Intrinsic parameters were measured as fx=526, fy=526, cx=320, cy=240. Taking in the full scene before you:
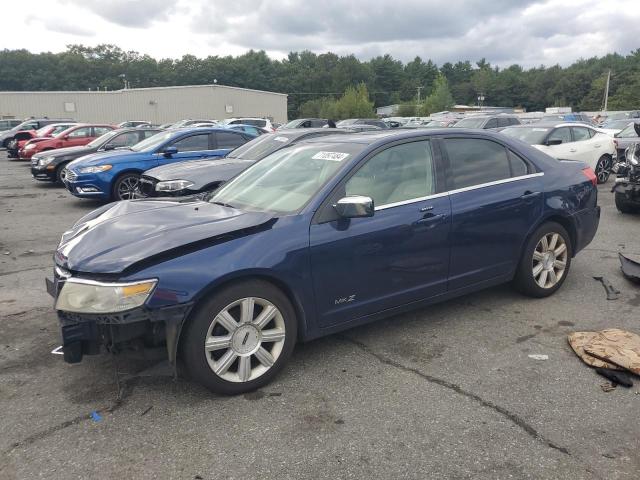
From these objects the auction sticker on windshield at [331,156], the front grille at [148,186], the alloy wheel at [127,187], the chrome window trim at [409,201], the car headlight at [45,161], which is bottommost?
the alloy wheel at [127,187]

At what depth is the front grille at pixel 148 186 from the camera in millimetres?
8184

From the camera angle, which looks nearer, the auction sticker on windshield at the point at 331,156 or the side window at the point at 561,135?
the auction sticker on windshield at the point at 331,156

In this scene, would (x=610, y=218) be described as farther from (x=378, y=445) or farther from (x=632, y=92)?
(x=632, y=92)

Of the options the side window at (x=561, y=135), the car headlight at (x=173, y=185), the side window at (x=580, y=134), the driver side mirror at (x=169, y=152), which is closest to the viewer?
the car headlight at (x=173, y=185)

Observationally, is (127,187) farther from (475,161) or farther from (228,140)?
(475,161)

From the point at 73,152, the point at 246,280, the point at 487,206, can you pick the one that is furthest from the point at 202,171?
the point at 73,152

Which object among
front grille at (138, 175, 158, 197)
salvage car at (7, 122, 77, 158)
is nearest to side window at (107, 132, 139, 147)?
front grille at (138, 175, 158, 197)

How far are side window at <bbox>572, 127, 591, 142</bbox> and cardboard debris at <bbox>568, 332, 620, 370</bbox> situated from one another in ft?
32.1

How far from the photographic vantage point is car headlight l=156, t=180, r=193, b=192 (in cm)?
773

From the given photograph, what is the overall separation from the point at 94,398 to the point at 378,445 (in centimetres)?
178

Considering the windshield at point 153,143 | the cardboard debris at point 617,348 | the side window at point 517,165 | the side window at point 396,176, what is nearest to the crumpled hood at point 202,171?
the windshield at point 153,143

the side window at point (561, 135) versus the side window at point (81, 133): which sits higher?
the side window at point (81, 133)

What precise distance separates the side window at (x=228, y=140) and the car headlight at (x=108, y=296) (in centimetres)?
831

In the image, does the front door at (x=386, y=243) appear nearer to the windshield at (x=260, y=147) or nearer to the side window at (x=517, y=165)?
the side window at (x=517, y=165)
